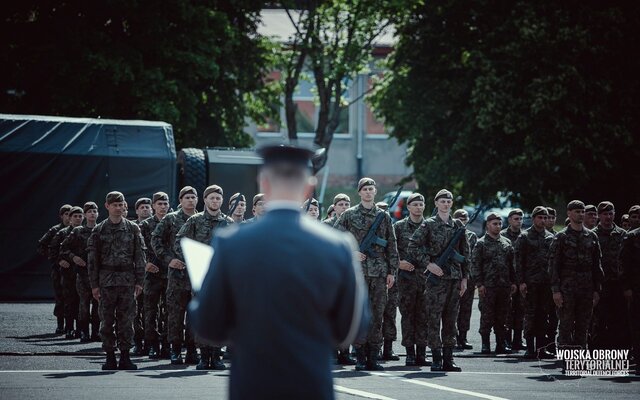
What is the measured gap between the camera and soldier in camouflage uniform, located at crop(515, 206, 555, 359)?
1794 centimetres

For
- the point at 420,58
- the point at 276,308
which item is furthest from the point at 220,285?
the point at 420,58

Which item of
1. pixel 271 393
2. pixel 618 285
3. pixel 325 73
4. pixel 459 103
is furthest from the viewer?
pixel 325 73

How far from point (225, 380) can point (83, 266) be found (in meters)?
6.57

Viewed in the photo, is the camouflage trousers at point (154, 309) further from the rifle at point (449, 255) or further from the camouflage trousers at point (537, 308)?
the camouflage trousers at point (537, 308)

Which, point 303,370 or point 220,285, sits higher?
point 220,285

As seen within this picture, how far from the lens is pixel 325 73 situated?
41.5 metres

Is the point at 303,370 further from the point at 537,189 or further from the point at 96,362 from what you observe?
the point at 537,189

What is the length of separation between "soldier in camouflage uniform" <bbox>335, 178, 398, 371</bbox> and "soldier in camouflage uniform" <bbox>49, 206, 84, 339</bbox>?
6158 millimetres

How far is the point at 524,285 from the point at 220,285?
1341cm

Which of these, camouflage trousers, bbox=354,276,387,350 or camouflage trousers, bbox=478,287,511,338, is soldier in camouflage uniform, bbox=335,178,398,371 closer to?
camouflage trousers, bbox=354,276,387,350

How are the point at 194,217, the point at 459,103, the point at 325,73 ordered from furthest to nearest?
the point at 325,73 < the point at 459,103 < the point at 194,217

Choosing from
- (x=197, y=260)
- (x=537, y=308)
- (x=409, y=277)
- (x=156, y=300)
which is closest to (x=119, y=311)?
(x=156, y=300)

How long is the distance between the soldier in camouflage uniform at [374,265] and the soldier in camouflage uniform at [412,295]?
3.10 ft

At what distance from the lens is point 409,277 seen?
658 inches
